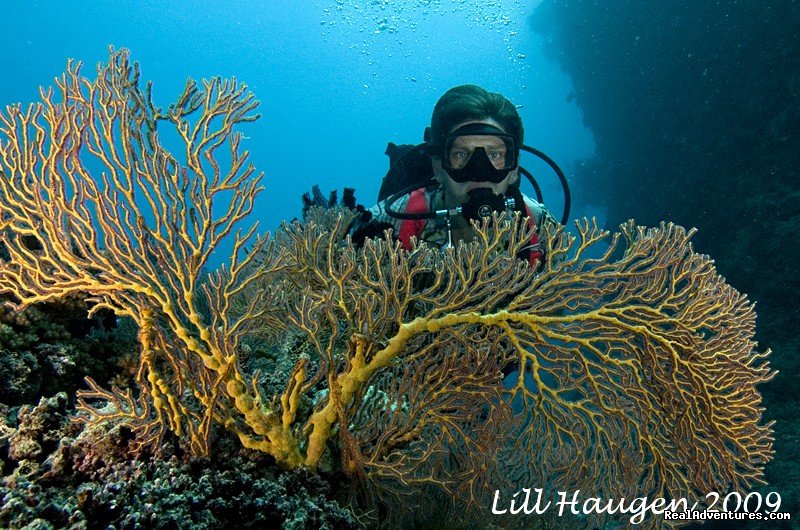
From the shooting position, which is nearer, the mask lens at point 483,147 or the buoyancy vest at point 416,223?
the mask lens at point 483,147

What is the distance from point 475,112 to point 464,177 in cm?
83

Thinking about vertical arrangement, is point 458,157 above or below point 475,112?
below

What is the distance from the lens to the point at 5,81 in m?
108

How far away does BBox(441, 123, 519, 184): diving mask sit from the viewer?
4793 millimetres

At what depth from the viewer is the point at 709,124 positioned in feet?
56.5

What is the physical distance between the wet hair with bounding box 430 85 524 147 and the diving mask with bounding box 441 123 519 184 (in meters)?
0.18

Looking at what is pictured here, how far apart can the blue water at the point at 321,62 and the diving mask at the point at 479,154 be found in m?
70.2

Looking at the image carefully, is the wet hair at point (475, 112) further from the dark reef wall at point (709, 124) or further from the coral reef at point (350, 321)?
the dark reef wall at point (709, 124)

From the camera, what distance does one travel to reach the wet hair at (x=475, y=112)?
16.5ft

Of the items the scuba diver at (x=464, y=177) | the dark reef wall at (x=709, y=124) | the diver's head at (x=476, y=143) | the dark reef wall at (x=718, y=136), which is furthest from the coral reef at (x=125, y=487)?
the dark reef wall at (x=709, y=124)

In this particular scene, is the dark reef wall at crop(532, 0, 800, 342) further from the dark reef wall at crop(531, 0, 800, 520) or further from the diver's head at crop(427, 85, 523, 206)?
the diver's head at crop(427, 85, 523, 206)

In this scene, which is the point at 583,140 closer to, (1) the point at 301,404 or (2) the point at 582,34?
(2) the point at 582,34

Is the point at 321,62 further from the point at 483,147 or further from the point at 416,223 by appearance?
the point at 483,147

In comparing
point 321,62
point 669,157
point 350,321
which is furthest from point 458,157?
point 321,62
